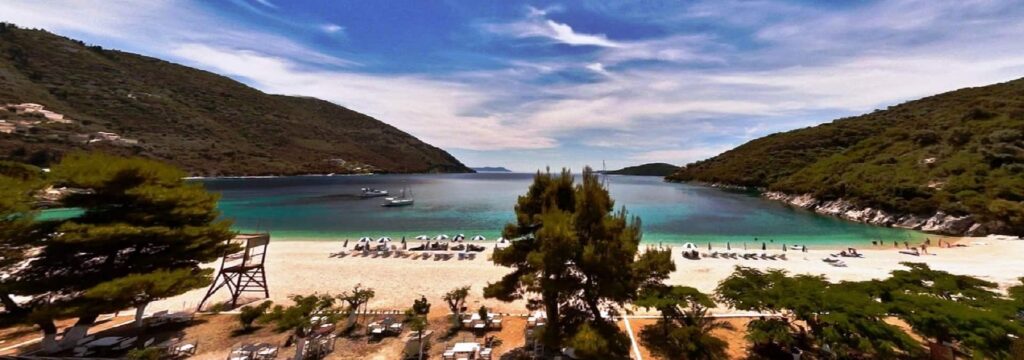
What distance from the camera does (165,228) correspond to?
1512 centimetres

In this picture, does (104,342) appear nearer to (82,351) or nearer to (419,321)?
(82,351)

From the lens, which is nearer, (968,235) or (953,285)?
(953,285)

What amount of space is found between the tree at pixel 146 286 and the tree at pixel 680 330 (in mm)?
17956

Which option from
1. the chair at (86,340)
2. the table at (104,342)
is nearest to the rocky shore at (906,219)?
the table at (104,342)

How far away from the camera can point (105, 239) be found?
1377 cm

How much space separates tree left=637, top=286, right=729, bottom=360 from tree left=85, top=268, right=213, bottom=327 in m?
18.0

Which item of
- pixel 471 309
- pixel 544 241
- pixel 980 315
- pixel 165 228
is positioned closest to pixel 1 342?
pixel 165 228

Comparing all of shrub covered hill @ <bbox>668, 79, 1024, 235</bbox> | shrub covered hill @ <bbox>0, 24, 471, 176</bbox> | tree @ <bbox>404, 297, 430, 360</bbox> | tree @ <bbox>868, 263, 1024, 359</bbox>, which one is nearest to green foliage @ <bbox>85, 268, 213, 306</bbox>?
tree @ <bbox>404, 297, 430, 360</bbox>

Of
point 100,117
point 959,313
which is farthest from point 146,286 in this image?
point 100,117

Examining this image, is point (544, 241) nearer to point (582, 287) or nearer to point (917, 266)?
point (582, 287)

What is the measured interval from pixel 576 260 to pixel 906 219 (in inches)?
2895

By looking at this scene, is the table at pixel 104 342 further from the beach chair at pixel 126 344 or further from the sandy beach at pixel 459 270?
the sandy beach at pixel 459 270

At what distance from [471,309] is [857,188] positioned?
85.9 metres

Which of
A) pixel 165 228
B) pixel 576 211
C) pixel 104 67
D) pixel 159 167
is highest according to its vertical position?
pixel 104 67
